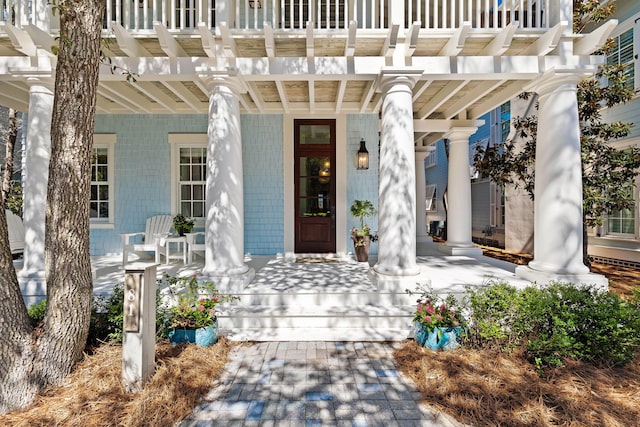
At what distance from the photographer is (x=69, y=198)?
2518 mm

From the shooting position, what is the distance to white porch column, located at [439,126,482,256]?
6656mm

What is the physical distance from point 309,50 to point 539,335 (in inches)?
151

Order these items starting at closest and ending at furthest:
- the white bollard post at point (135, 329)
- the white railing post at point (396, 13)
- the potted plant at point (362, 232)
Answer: the white bollard post at point (135, 329)
the white railing post at point (396, 13)
the potted plant at point (362, 232)

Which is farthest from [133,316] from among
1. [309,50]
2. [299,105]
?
[299,105]

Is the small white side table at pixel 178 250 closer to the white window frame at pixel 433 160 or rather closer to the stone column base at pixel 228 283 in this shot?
the stone column base at pixel 228 283

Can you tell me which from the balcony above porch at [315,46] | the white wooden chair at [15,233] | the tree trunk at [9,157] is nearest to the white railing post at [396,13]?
the balcony above porch at [315,46]

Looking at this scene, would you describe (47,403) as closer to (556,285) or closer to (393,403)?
(393,403)

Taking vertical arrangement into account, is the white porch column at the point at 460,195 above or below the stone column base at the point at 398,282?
above

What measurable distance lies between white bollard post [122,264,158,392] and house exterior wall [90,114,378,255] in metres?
3.84

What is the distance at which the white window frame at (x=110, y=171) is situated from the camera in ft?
20.5

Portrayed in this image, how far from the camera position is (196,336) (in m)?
3.14

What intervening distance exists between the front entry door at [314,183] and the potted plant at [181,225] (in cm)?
198

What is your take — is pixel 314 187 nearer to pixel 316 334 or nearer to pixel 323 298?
pixel 323 298

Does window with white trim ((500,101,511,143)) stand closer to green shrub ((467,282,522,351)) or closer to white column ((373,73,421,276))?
white column ((373,73,421,276))
